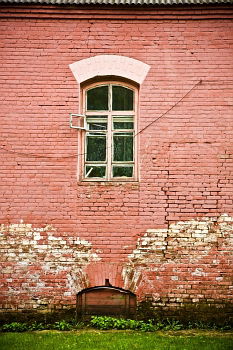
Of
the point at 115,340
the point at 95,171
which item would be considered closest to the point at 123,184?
the point at 95,171

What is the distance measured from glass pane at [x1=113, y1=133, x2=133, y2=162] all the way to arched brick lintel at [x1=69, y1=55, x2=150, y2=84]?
95cm

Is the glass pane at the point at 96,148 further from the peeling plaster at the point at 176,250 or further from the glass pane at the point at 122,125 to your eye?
the peeling plaster at the point at 176,250

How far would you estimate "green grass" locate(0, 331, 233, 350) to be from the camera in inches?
219

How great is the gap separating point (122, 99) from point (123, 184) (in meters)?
1.48

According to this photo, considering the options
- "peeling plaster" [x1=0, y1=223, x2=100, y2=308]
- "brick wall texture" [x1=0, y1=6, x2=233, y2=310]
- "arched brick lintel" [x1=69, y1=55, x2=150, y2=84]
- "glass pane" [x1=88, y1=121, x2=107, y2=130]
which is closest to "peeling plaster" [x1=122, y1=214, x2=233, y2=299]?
"brick wall texture" [x1=0, y1=6, x2=233, y2=310]

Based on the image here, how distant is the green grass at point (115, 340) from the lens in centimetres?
556

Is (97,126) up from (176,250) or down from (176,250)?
up

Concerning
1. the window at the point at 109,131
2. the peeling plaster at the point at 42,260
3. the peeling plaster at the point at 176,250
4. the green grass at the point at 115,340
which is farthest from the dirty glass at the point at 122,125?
the green grass at the point at 115,340

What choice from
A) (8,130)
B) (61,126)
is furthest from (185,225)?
(8,130)

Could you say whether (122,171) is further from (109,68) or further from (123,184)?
(109,68)

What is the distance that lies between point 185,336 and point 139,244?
1520 millimetres

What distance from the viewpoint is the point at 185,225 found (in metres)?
6.70

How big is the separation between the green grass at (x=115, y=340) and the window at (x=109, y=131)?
248cm

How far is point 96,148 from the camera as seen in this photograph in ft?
23.2
